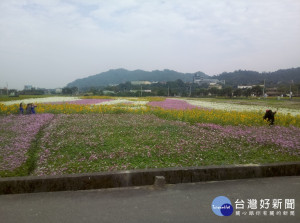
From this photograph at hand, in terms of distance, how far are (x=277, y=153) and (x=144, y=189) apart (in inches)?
181

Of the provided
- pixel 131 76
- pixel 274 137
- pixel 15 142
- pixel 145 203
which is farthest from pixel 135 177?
pixel 131 76

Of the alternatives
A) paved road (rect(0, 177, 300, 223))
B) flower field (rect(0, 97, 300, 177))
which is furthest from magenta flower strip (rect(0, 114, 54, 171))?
paved road (rect(0, 177, 300, 223))

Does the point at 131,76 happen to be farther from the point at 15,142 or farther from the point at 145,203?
the point at 145,203

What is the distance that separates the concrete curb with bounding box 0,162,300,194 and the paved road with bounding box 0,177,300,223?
13cm

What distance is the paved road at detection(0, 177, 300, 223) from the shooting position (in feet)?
10.7

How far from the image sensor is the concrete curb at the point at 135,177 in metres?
4.02

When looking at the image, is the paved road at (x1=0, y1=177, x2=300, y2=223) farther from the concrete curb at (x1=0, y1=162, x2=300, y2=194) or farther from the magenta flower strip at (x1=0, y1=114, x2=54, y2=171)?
the magenta flower strip at (x1=0, y1=114, x2=54, y2=171)

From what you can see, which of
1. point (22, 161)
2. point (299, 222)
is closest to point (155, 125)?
point (22, 161)

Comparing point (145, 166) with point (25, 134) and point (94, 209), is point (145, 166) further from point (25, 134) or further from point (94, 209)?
point (25, 134)

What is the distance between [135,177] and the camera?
432 cm

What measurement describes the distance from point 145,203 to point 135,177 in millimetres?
739

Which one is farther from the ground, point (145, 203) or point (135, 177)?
point (135, 177)

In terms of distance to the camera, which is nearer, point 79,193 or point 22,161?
point 79,193

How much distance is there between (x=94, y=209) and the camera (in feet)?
11.3
